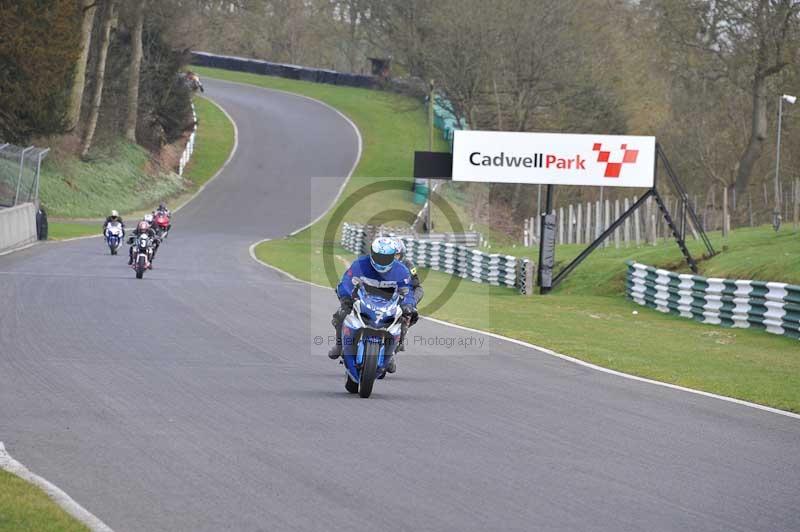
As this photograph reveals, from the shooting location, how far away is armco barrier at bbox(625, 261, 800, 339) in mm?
22078

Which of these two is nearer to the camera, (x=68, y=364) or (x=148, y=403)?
(x=148, y=403)

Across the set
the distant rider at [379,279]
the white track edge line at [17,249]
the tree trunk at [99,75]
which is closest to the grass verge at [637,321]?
the distant rider at [379,279]

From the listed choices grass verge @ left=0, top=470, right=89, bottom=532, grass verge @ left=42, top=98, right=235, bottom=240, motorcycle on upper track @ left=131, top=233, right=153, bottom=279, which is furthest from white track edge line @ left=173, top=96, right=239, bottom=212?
grass verge @ left=0, top=470, right=89, bottom=532

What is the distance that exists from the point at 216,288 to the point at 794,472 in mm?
17848

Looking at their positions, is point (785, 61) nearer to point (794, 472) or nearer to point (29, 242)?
point (29, 242)

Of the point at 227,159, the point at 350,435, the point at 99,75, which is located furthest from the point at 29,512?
the point at 227,159

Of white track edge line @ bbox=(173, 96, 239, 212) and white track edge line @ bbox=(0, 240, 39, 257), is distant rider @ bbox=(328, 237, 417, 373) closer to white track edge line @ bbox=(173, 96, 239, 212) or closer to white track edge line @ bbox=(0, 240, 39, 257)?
white track edge line @ bbox=(0, 240, 39, 257)

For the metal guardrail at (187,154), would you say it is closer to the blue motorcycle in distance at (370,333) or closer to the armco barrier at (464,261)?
the armco barrier at (464,261)

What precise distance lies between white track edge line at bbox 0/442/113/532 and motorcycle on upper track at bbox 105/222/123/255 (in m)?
27.1

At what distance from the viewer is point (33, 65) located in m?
48.0

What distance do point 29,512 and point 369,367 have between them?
17.0ft

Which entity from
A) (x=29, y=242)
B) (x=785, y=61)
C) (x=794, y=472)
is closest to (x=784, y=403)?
(x=794, y=472)

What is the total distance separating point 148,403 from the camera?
1076 centimetres

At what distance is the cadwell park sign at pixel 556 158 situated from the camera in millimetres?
29922
